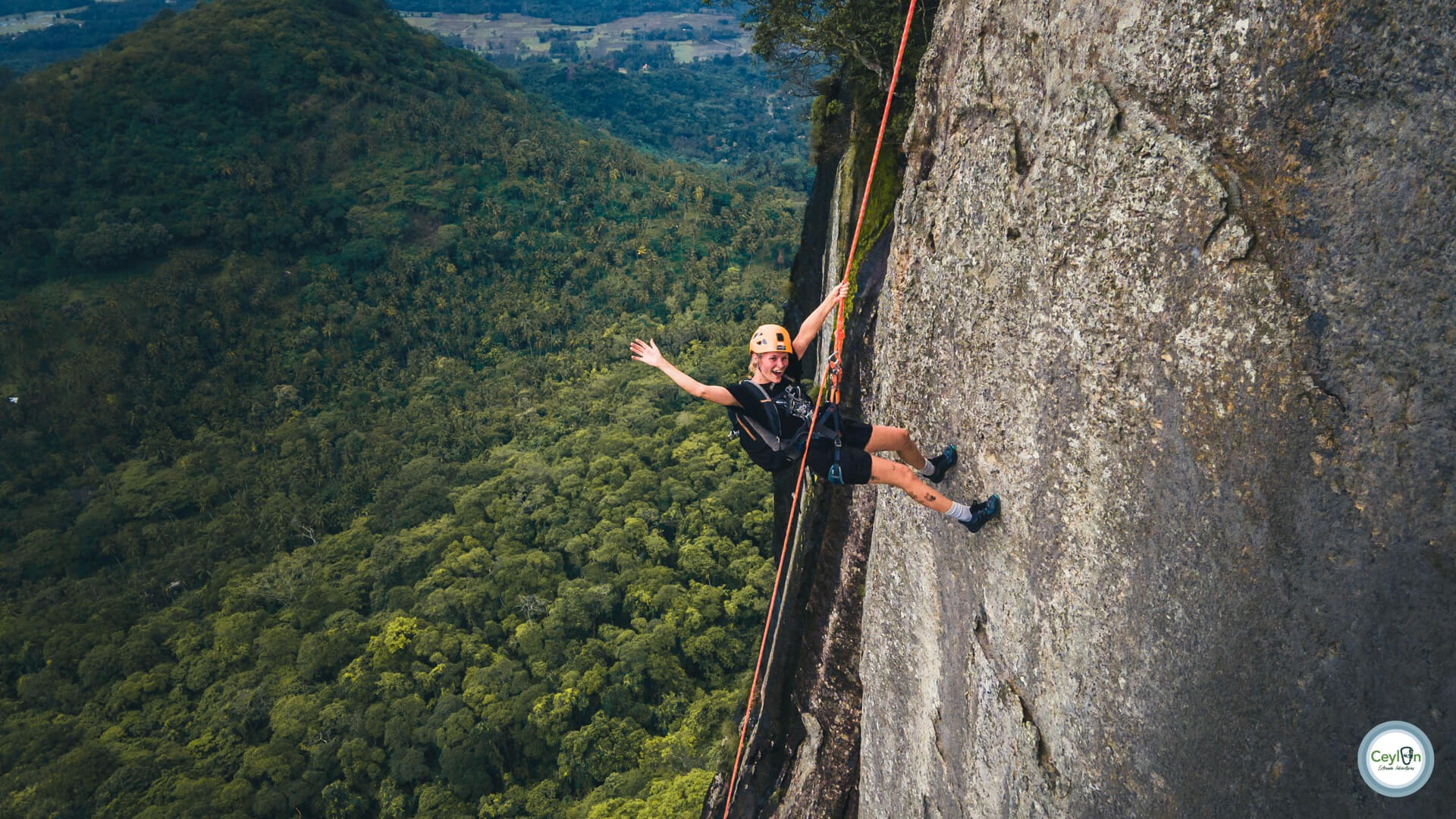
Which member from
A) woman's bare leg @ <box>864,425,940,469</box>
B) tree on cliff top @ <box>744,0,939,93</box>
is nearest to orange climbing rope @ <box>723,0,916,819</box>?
tree on cliff top @ <box>744,0,939,93</box>

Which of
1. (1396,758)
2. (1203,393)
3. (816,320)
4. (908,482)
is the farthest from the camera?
(816,320)

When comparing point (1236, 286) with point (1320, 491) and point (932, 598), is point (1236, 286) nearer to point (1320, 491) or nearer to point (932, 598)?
point (1320, 491)

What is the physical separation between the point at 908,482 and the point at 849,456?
1.51 ft

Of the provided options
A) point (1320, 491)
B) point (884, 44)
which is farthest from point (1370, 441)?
point (884, 44)

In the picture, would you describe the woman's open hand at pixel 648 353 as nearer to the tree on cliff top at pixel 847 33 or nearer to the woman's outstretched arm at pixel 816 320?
the woman's outstretched arm at pixel 816 320

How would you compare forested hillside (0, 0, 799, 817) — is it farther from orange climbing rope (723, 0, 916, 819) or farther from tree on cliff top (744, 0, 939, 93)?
tree on cliff top (744, 0, 939, 93)

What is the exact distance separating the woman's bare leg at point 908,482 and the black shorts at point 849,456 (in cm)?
7

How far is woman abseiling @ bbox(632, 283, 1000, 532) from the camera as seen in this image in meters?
5.82

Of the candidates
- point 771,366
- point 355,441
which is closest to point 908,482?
point 771,366

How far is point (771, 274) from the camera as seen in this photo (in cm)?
6481

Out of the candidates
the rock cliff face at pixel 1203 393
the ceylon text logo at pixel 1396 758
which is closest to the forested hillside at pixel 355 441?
the rock cliff face at pixel 1203 393

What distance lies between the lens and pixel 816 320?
6.59 m

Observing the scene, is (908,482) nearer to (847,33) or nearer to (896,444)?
(896,444)

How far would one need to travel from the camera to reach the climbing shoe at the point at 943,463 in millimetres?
6156
